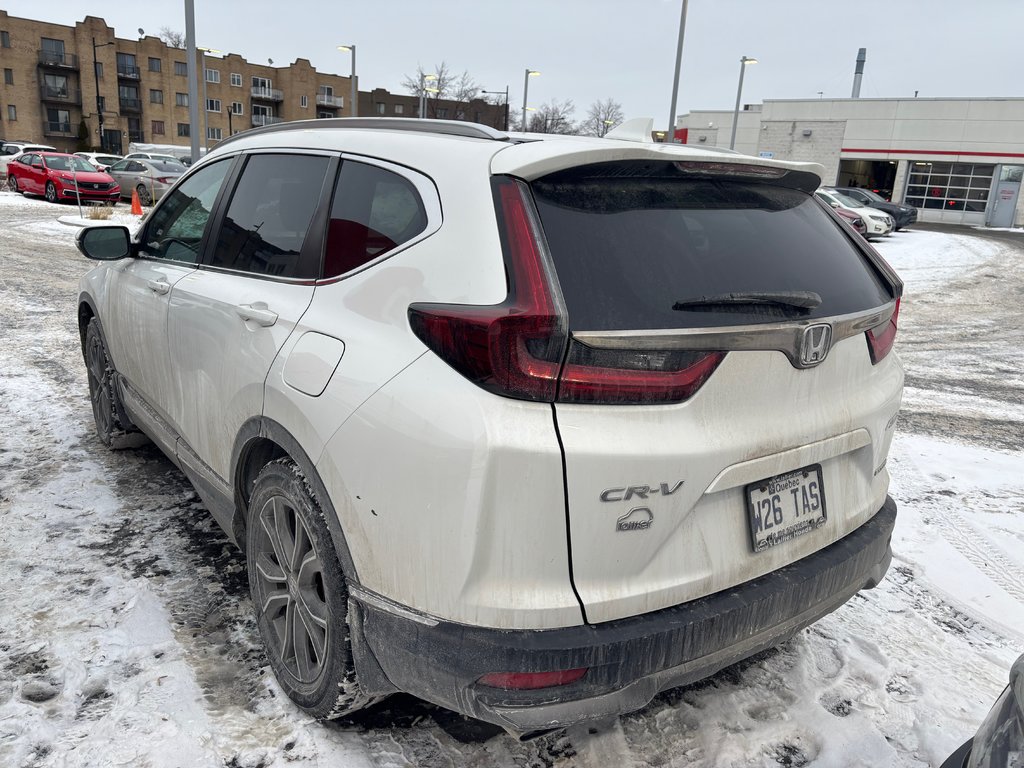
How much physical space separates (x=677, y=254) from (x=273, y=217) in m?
1.57

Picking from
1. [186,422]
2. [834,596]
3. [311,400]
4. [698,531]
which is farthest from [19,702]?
[834,596]

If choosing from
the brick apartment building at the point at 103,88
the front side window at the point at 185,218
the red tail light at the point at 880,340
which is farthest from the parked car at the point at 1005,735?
the brick apartment building at the point at 103,88

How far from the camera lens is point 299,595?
2430 mm

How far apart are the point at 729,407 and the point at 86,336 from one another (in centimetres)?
438

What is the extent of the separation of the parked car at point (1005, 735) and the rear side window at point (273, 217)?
6.91 feet

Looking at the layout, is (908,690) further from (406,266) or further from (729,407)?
(406,266)

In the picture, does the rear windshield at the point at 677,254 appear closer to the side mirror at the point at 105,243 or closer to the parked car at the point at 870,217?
the side mirror at the point at 105,243

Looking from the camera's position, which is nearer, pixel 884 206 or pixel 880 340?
pixel 880 340

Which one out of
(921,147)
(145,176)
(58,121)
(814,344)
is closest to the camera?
(814,344)

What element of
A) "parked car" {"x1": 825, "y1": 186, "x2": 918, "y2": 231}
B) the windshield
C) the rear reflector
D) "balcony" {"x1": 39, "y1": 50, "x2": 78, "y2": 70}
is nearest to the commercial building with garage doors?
"parked car" {"x1": 825, "y1": 186, "x2": 918, "y2": 231}

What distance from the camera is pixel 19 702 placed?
2.48m

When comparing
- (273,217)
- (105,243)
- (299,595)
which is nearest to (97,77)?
(105,243)

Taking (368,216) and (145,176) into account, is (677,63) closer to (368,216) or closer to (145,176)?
(145,176)

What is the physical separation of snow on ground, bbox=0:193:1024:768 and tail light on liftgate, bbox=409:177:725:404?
1286mm
